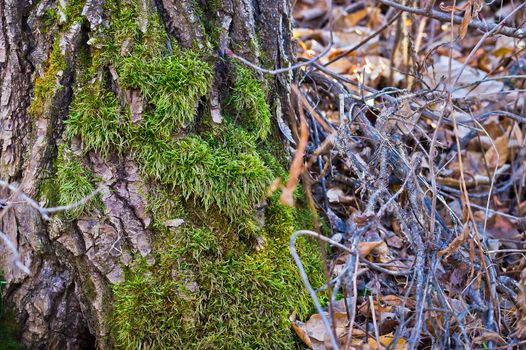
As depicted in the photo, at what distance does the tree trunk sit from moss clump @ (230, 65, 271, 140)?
81mm

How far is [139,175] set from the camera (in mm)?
1852

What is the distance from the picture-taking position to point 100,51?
5.96ft

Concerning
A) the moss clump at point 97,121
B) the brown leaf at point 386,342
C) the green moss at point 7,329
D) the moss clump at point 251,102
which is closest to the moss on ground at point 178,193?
the moss clump at point 97,121

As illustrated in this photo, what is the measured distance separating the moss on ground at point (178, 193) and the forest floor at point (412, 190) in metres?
0.20

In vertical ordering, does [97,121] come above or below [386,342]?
above

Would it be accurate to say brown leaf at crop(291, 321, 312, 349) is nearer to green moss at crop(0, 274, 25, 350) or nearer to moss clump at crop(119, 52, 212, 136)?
moss clump at crop(119, 52, 212, 136)

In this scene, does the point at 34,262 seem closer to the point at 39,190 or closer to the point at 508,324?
the point at 39,190

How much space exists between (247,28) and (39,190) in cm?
96

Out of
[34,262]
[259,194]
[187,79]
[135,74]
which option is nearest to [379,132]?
[259,194]

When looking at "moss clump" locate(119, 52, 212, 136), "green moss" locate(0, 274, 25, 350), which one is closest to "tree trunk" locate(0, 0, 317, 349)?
"moss clump" locate(119, 52, 212, 136)

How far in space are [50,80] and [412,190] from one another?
1356mm

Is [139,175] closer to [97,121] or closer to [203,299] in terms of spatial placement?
[97,121]

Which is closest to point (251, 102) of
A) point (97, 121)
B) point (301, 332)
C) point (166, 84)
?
point (166, 84)

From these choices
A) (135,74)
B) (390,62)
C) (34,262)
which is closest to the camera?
(135,74)
